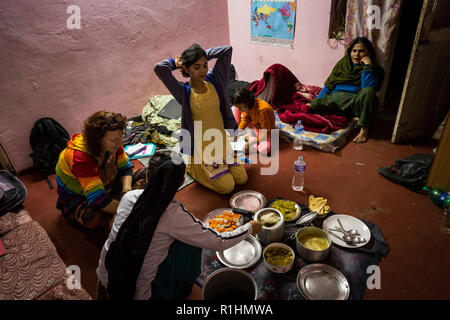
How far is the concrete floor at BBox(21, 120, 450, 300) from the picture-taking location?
179cm

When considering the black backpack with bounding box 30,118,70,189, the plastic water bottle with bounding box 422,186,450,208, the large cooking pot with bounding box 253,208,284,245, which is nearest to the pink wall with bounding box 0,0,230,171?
the black backpack with bounding box 30,118,70,189

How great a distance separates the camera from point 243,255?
198 cm

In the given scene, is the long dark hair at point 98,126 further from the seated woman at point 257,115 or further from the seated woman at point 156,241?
the seated woman at point 257,115

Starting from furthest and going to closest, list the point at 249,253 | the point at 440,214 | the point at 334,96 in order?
the point at 334,96 → the point at 440,214 → the point at 249,253

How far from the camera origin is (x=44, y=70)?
3193 mm

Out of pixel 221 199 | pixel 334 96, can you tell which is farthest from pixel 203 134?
pixel 334 96

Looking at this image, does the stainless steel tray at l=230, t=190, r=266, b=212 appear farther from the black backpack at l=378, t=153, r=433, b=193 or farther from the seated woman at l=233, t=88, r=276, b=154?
the black backpack at l=378, t=153, r=433, b=193

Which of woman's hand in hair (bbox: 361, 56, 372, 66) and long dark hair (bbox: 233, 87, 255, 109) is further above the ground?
woman's hand in hair (bbox: 361, 56, 372, 66)

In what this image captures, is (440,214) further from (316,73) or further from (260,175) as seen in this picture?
(316,73)

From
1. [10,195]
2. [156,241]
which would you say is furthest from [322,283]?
[10,195]

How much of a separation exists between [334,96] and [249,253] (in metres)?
2.51

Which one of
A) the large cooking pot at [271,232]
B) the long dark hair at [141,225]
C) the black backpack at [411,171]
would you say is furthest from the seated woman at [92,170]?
the black backpack at [411,171]

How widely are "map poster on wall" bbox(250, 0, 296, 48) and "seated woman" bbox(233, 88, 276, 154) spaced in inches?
68.0

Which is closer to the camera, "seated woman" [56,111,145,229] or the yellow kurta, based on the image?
"seated woman" [56,111,145,229]
